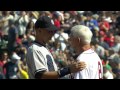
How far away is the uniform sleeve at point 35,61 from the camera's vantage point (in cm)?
510

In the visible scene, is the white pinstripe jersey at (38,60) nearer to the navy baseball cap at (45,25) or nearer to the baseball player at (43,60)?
the baseball player at (43,60)

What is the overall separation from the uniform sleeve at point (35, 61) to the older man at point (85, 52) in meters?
0.32

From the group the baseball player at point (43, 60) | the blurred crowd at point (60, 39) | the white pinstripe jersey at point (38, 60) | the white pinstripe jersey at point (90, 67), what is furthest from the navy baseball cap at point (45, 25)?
the blurred crowd at point (60, 39)

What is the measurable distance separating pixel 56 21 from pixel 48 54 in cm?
1412

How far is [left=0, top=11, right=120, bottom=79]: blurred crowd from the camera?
46.0 feet

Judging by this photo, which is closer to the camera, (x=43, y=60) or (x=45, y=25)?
(x=43, y=60)

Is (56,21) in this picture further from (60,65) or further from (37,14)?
(60,65)

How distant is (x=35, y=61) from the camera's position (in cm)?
513

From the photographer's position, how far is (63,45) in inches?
655

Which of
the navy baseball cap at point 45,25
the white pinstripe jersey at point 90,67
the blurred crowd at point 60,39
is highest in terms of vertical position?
the blurred crowd at point 60,39

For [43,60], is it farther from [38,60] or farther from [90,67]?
[90,67]

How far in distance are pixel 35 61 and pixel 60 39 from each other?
1177 cm

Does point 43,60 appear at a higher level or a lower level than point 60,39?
lower

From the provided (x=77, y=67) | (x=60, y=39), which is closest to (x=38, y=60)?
(x=77, y=67)
